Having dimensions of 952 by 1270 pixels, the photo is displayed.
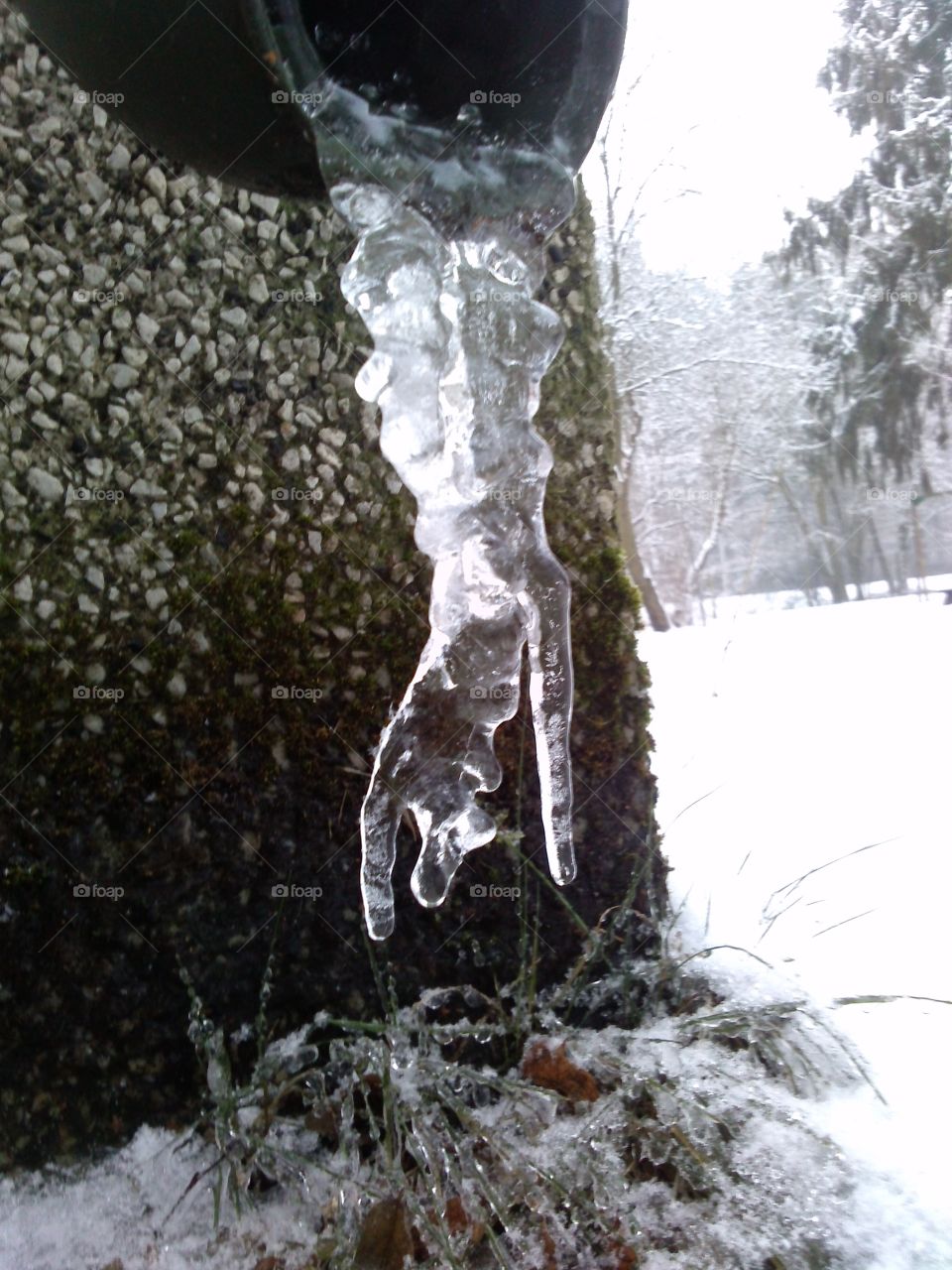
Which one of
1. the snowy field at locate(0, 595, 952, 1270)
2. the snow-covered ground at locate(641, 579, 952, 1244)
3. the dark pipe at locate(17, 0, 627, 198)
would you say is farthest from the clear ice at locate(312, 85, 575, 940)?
the snow-covered ground at locate(641, 579, 952, 1244)

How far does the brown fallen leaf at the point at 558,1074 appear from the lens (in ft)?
4.84

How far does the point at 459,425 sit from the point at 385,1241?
3.38ft

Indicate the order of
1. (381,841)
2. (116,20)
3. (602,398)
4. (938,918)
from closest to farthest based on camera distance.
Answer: (116,20) < (381,841) < (602,398) < (938,918)

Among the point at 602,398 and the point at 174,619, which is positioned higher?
the point at 602,398

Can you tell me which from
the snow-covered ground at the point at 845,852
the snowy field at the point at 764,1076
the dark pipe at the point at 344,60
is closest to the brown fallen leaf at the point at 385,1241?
the snowy field at the point at 764,1076

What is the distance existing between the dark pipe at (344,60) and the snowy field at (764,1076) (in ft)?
4.34

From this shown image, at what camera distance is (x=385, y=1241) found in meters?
1.17

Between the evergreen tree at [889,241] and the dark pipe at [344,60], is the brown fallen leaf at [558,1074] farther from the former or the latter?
the evergreen tree at [889,241]

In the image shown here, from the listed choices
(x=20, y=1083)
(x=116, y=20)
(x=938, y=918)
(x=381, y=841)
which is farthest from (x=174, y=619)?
(x=938, y=918)

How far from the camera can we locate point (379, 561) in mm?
1752

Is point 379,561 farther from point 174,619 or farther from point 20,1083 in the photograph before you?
point 20,1083

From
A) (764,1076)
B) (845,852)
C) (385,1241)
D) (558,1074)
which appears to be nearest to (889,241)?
(845,852)

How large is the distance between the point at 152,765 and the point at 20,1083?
1.81 ft

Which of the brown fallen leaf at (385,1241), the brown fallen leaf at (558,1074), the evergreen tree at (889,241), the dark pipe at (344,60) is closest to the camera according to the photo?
the dark pipe at (344,60)
